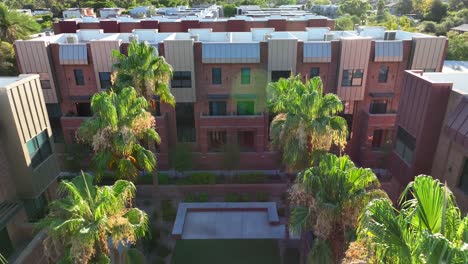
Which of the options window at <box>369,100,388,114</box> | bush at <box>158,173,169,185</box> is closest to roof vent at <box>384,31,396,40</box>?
window at <box>369,100,388,114</box>

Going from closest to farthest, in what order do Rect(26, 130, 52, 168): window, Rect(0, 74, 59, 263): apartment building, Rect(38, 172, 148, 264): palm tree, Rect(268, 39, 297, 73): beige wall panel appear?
Rect(38, 172, 148, 264): palm tree
Rect(0, 74, 59, 263): apartment building
Rect(26, 130, 52, 168): window
Rect(268, 39, 297, 73): beige wall panel

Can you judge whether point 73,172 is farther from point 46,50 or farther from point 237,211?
point 237,211

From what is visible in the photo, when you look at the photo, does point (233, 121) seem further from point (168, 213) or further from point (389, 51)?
point (389, 51)

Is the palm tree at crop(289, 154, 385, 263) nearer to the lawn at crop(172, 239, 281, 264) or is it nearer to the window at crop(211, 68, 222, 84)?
the lawn at crop(172, 239, 281, 264)

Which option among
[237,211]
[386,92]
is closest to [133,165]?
[237,211]

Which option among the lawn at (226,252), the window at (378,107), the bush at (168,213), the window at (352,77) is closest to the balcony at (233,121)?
the window at (352,77)

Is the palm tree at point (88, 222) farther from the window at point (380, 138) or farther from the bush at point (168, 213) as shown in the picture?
the window at point (380, 138)

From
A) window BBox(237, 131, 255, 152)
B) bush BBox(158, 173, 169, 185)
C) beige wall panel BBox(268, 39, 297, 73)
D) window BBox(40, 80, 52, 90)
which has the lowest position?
bush BBox(158, 173, 169, 185)

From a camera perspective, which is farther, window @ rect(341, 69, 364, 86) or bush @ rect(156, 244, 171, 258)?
window @ rect(341, 69, 364, 86)
